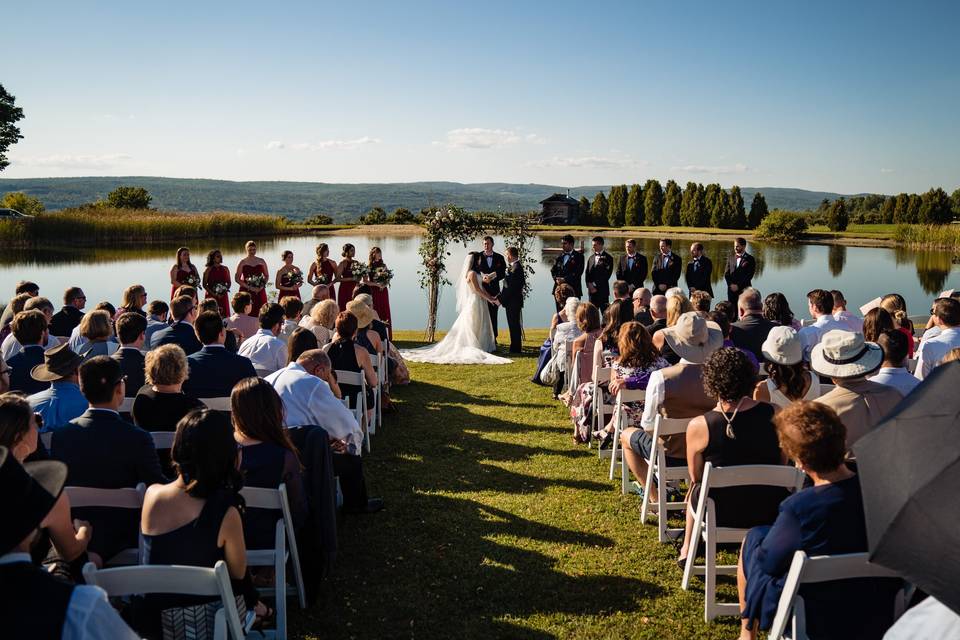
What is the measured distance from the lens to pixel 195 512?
2.77m

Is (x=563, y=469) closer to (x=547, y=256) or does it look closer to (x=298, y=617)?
(x=298, y=617)

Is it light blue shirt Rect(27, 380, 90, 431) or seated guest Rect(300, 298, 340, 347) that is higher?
seated guest Rect(300, 298, 340, 347)

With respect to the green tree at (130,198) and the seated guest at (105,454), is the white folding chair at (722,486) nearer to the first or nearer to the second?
the seated guest at (105,454)

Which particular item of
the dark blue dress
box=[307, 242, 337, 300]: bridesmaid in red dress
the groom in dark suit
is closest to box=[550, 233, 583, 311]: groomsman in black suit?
the groom in dark suit

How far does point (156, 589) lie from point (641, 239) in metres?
46.4

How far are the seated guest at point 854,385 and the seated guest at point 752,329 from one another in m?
2.62

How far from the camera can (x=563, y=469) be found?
5957mm

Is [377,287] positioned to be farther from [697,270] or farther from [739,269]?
[739,269]

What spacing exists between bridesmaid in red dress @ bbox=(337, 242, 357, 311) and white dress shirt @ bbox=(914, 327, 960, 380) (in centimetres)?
823

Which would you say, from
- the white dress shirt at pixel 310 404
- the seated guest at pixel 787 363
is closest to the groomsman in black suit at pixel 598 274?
the seated guest at pixel 787 363

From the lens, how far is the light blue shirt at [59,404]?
157 inches

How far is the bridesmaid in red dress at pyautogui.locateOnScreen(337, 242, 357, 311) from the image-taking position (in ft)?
37.7

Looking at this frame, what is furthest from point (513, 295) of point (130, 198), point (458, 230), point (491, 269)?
point (130, 198)

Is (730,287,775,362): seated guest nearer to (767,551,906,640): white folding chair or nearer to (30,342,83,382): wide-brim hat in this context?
(767,551,906,640): white folding chair
